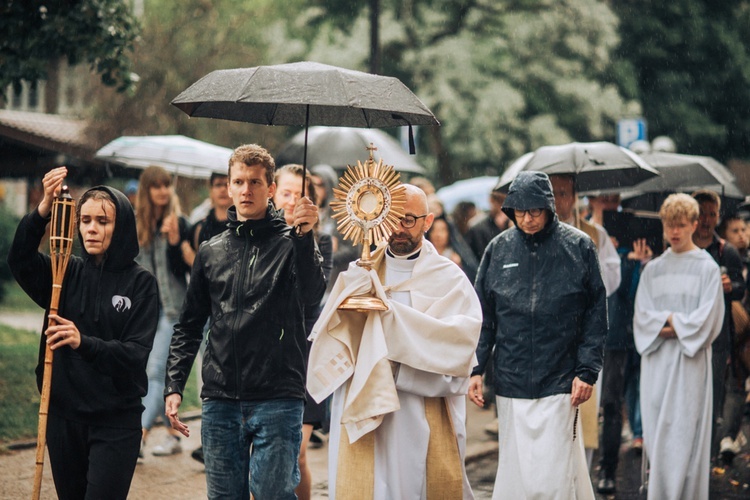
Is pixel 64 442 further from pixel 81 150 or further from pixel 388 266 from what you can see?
pixel 81 150

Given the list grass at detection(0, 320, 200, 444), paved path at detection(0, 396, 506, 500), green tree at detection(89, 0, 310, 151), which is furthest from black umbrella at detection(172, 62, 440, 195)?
green tree at detection(89, 0, 310, 151)

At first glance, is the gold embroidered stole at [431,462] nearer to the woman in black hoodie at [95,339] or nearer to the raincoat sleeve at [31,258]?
the woman in black hoodie at [95,339]

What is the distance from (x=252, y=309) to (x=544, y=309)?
216 cm

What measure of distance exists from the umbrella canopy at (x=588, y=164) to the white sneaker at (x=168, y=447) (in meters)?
3.51

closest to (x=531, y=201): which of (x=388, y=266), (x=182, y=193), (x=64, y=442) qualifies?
(x=388, y=266)

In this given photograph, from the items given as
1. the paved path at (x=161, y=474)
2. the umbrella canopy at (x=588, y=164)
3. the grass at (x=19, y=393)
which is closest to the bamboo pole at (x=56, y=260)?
the paved path at (x=161, y=474)

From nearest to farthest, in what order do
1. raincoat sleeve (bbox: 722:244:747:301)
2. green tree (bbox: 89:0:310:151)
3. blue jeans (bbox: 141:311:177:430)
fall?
blue jeans (bbox: 141:311:177:430)
raincoat sleeve (bbox: 722:244:747:301)
green tree (bbox: 89:0:310:151)

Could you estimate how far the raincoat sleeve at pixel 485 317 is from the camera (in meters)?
6.94

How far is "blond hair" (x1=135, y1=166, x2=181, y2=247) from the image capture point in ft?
30.9

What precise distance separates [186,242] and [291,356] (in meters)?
4.34

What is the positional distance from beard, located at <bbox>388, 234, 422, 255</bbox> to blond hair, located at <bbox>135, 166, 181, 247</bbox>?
3.81 m

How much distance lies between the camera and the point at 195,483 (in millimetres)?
8383

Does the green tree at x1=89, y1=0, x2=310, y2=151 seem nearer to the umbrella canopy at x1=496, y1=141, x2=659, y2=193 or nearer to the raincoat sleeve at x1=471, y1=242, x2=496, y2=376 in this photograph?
the umbrella canopy at x1=496, y1=141, x2=659, y2=193

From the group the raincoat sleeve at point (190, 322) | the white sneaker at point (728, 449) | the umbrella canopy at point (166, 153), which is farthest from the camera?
the umbrella canopy at point (166, 153)
